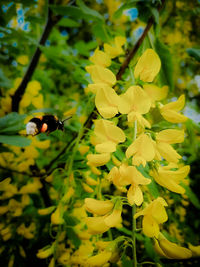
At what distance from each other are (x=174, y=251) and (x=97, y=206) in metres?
0.22

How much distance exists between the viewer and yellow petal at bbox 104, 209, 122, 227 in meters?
0.52

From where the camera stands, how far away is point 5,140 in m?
0.71

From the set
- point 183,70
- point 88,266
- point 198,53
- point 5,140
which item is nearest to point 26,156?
point 5,140

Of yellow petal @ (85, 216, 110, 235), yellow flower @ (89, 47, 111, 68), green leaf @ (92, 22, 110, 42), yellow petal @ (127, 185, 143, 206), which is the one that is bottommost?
yellow petal @ (85, 216, 110, 235)

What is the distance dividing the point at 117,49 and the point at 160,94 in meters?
0.27

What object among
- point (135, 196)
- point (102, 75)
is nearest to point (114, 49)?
point (102, 75)

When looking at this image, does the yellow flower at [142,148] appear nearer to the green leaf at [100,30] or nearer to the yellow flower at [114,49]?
the yellow flower at [114,49]

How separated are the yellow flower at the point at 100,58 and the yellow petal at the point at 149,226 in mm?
506

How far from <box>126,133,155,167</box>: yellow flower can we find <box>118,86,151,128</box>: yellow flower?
0.15 feet

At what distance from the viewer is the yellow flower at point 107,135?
57 cm

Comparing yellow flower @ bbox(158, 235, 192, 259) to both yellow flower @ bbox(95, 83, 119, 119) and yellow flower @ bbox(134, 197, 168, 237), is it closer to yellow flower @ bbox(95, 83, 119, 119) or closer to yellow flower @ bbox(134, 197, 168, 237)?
yellow flower @ bbox(134, 197, 168, 237)

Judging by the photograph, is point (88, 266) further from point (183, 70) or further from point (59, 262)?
point (183, 70)

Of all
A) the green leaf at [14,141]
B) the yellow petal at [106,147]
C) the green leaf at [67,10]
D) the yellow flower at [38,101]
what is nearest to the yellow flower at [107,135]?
the yellow petal at [106,147]

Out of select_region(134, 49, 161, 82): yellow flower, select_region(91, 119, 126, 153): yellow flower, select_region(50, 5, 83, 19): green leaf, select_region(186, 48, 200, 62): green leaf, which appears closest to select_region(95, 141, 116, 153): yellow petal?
select_region(91, 119, 126, 153): yellow flower
